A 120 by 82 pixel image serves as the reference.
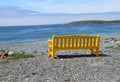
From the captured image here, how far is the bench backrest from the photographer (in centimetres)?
1490

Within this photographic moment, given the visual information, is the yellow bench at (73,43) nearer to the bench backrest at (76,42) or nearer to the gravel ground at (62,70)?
the bench backrest at (76,42)

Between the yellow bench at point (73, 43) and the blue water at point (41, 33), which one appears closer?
the yellow bench at point (73, 43)

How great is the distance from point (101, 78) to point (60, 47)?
202 inches

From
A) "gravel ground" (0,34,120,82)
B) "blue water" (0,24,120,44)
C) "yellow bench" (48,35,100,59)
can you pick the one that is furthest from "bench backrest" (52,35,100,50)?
"blue water" (0,24,120,44)

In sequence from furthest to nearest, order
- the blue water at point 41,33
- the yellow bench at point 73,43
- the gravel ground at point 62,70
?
the blue water at point 41,33 → the yellow bench at point 73,43 → the gravel ground at point 62,70

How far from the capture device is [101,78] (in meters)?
10.1

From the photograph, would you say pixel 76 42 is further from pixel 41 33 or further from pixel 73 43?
pixel 41 33

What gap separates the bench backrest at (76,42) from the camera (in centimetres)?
1490

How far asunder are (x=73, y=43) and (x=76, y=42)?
17 cm

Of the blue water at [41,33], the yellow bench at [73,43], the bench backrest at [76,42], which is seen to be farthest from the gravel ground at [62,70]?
the blue water at [41,33]

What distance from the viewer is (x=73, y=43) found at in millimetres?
15109

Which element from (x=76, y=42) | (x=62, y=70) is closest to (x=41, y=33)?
(x=76, y=42)

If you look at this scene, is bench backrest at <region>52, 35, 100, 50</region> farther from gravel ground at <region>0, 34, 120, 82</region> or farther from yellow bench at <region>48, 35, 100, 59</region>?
gravel ground at <region>0, 34, 120, 82</region>

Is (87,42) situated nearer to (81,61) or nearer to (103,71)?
(81,61)
